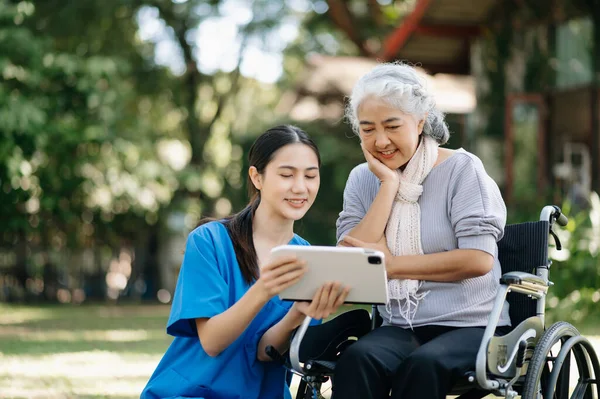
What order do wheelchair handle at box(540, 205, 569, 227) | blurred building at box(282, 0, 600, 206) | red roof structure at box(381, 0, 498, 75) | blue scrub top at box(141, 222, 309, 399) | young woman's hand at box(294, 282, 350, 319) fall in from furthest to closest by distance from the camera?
red roof structure at box(381, 0, 498, 75) → blurred building at box(282, 0, 600, 206) → wheelchair handle at box(540, 205, 569, 227) → blue scrub top at box(141, 222, 309, 399) → young woman's hand at box(294, 282, 350, 319)

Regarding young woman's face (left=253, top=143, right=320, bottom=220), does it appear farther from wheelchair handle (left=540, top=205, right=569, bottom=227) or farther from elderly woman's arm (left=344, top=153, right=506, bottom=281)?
wheelchair handle (left=540, top=205, right=569, bottom=227)

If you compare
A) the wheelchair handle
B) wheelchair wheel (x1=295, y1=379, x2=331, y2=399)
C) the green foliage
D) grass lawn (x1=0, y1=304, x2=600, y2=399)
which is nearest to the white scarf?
wheelchair wheel (x1=295, y1=379, x2=331, y2=399)

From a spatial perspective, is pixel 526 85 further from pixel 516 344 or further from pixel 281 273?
pixel 281 273

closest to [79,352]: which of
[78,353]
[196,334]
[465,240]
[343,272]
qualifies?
[78,353]

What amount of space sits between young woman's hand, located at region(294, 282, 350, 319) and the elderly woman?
180mm

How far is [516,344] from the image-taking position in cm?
362

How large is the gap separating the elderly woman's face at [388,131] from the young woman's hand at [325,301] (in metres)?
0.65

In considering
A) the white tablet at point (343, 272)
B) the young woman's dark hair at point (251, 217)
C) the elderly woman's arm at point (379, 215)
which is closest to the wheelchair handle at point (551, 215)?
the elderly woman's arm at point (379, 215)

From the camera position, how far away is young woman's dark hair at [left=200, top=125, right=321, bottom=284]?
3725mm

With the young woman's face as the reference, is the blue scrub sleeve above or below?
below

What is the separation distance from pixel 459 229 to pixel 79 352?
6.74m

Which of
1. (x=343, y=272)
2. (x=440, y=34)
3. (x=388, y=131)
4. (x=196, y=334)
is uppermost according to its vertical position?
(x=440, y=34)

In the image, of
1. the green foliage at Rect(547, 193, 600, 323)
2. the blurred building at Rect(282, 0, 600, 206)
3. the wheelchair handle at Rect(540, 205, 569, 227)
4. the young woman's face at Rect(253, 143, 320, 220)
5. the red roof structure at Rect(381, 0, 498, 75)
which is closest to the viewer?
the young woman's face at Rect(253, 143, 320, 220)

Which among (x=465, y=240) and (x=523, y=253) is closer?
(x=465, y=240)
